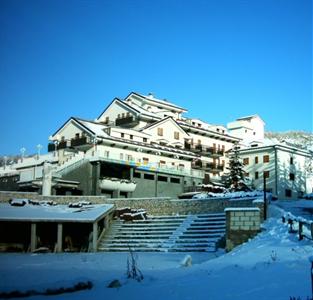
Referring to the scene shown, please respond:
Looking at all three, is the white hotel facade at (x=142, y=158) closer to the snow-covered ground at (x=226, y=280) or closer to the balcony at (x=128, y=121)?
the balcony at (x=128, y=121)

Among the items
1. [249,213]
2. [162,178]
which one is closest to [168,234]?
[249,213]

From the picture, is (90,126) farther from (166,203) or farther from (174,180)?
(166,203)

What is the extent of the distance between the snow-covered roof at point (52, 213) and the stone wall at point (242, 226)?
40.8ft

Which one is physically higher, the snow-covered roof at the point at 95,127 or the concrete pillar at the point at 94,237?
the snow-covered roof at the point at 95,127

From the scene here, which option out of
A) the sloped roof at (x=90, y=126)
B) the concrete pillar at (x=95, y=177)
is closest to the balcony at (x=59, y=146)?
the sloped roof at (x=90, y=126)

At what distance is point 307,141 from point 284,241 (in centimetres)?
15263

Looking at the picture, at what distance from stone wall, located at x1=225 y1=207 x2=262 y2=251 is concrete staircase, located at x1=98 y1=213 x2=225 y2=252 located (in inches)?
210

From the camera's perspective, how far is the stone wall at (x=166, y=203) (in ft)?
112

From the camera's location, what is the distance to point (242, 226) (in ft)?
67.5

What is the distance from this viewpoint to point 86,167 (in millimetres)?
49562

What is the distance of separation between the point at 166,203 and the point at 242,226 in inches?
709

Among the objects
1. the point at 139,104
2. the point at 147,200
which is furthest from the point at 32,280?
the point at 139,104

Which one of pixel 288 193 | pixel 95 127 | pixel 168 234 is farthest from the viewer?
pixel 288 193

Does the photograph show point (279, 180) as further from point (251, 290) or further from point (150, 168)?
point (251, 290)
